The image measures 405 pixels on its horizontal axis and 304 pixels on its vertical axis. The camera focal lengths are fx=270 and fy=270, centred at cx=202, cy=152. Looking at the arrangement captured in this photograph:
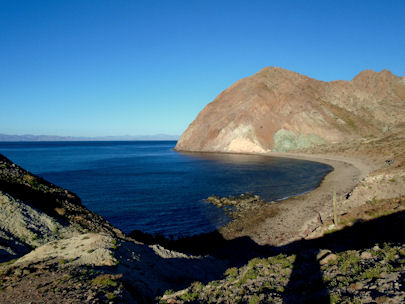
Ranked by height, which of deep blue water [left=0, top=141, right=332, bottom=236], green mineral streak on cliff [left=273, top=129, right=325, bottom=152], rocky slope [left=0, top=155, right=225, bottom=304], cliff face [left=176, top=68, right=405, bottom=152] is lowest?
deep blue water [left=0, top=141, right=332, bottom=236]

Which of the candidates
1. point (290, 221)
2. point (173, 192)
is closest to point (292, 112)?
point (173, 192)

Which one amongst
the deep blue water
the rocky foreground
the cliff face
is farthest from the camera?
the cliff face

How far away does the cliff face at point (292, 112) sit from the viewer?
105000mm

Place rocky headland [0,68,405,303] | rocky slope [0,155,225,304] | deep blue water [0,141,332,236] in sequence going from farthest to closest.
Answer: deep blue water [0,141,332,236] < rocky slope [0,155,225,304] < rocky headland [0,68,405,303]

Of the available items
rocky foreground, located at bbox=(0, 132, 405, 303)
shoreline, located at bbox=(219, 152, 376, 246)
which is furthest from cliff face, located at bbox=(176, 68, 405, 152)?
rocky foreground, located at bbox=(0, 132, 405, 303)

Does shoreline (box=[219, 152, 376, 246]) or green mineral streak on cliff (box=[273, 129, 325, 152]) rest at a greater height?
green mineral streak on cliff (box=[273, 129, 325, 152])

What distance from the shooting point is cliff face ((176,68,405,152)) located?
344 ft

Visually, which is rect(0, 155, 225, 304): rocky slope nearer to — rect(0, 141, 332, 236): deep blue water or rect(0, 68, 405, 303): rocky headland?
rect(0, 68, 405, 303): rocky headland

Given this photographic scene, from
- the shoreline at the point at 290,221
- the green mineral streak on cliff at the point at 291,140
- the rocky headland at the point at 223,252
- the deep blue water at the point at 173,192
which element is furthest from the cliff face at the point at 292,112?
the shoreline at the point at 290,221

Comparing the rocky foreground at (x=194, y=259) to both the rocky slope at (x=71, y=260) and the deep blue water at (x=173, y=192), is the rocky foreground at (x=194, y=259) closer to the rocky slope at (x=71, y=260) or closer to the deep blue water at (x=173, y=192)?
the rocky slope at (x=71, y=260)

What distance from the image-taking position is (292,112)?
361 ft

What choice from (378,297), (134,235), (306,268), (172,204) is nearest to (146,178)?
(172,204)

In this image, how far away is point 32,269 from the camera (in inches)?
463

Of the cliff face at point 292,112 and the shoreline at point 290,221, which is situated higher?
the cliff face at point 292,112
